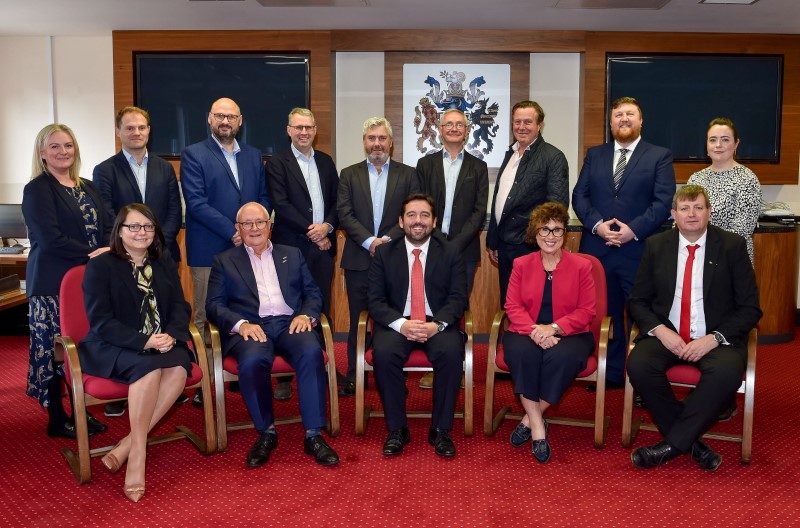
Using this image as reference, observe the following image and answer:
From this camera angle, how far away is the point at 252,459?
3.53 metres

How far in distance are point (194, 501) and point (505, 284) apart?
2356 millimetres

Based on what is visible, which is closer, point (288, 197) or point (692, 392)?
point (692, 392)

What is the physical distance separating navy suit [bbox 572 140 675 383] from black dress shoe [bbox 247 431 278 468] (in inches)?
84.4

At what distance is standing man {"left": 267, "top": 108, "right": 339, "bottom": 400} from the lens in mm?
4562

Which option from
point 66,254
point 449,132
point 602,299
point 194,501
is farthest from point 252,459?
point 449,132

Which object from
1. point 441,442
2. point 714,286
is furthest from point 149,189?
point 714,286

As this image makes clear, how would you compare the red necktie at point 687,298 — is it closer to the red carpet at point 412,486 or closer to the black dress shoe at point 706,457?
the black dress shoe at point 706,457

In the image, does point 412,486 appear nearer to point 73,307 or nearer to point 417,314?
point 417,314

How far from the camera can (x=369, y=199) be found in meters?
4.56

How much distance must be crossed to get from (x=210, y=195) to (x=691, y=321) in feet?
9.02

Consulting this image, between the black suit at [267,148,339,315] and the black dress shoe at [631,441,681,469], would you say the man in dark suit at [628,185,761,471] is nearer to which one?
the black dress shoe at [631,441,681,469]

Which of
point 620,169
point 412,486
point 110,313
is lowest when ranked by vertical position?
point 412,486

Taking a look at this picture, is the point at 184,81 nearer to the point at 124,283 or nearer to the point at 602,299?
the point at 124,283

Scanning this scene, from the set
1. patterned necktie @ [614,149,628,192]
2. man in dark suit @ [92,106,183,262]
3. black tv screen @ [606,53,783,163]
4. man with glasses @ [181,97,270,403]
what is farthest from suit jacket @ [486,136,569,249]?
black tv screen @ [606,53,783,163]
